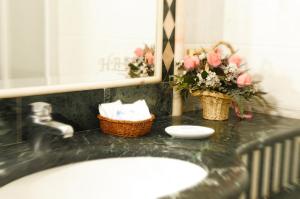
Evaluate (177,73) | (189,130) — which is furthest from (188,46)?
(189,130)

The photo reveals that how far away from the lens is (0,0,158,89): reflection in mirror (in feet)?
3.55

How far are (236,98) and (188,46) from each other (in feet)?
1.02

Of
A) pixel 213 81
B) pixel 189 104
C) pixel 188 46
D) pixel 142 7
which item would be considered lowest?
pixel 189 104

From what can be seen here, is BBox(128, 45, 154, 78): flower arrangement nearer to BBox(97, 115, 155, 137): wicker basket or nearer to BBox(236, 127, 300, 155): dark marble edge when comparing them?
BBox(97, 115, 155, 137): wicker basket

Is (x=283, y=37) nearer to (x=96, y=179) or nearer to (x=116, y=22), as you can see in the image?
(x=116, y=22)

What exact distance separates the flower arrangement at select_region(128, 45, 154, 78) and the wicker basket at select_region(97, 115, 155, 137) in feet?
0.67

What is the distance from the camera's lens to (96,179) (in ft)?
3.48

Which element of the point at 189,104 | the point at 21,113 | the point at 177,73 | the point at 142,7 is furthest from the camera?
the point at 189,104

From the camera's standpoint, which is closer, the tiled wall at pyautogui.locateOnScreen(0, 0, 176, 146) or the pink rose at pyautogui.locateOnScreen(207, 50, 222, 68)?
the tiled wall at pyautogui.locateOnScreen(0, 0, 176, 146)

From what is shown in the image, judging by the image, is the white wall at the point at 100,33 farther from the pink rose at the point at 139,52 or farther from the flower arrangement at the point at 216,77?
the flower arrangement at the point at 216,77

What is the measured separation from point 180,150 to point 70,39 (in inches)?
→ 17.3

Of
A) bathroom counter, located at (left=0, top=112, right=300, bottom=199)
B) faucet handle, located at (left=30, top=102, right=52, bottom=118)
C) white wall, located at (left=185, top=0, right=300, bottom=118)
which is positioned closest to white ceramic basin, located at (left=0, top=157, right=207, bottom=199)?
bathroom counter, located at (left=0, top=112, right=300, bottom=199)

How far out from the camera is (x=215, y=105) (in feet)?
4.75

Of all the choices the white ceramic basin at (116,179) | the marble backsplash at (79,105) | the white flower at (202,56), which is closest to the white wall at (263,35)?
the white flower at (202,56)
